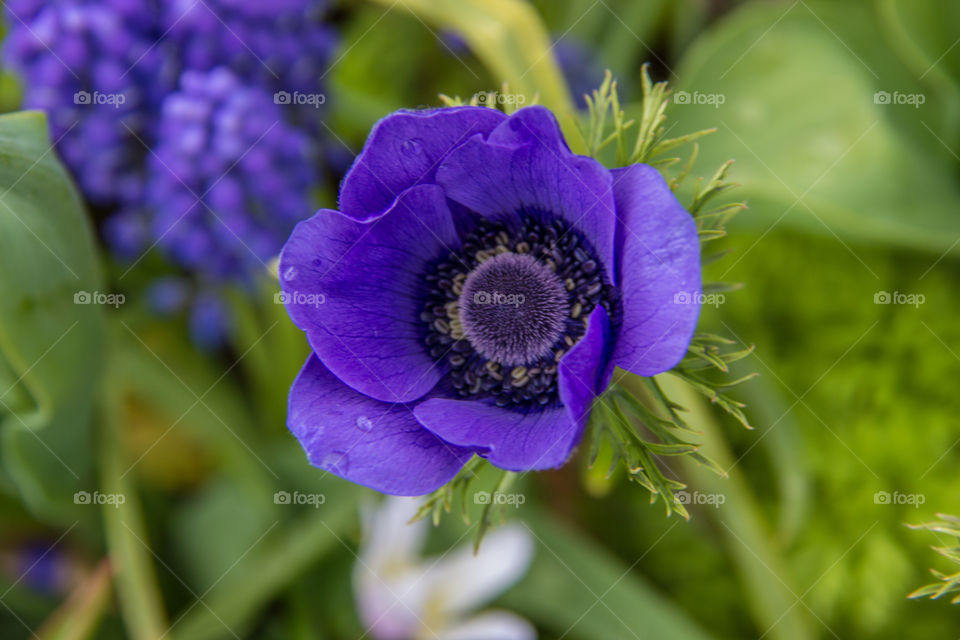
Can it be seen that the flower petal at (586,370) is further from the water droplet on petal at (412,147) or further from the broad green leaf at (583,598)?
the broad green leaf at (583,598)

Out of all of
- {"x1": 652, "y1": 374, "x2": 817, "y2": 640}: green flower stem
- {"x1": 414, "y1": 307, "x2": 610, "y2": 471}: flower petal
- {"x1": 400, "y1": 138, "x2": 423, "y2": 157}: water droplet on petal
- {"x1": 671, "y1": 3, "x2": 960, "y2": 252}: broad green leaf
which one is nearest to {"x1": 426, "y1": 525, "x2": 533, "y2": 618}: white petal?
{"x1": 652, "y1": 374, "x2": 817, "y2": 640}: green flower stem

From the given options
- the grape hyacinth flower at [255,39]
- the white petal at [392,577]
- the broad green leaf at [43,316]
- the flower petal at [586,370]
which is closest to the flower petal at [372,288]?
the flower petal at [586,370]

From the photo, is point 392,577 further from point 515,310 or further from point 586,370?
point 586,370

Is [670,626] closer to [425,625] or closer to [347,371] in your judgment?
[425,625]

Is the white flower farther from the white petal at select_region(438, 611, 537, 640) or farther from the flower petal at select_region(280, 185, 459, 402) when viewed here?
the flower petal at select_region(280, 185, 459, 402)

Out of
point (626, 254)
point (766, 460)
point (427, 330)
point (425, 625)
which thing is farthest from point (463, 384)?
point (766, 460)

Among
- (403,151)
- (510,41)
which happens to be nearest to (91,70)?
(510,41)
